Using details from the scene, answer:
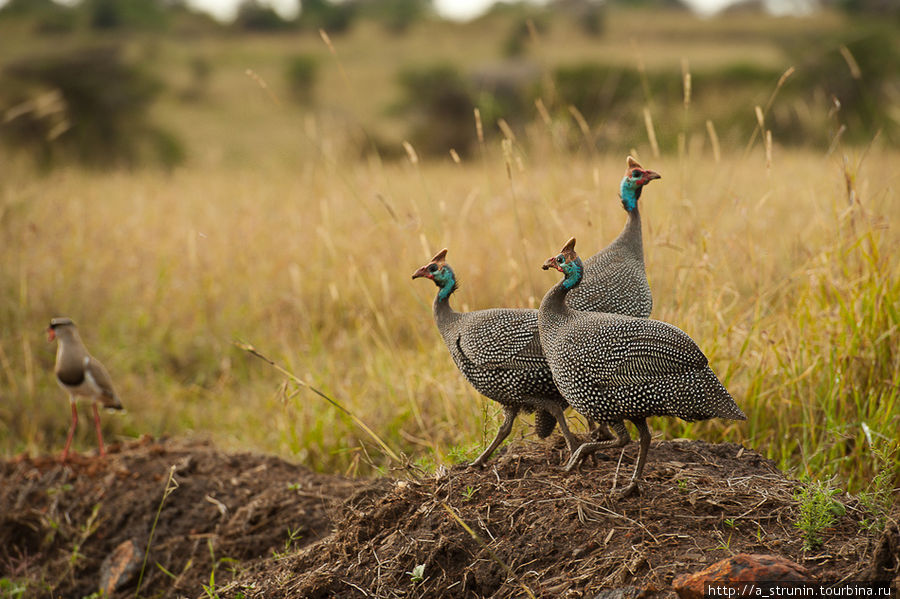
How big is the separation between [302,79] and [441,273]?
24818 millimetres

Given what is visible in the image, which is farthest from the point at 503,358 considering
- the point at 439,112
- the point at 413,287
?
the point at 439,112

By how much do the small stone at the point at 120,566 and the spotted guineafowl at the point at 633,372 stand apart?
2.28 metres

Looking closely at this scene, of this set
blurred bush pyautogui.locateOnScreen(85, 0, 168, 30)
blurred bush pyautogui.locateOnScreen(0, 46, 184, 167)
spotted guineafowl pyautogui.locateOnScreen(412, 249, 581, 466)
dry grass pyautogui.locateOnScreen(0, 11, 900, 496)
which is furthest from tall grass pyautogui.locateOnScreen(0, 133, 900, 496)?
blurred bush pyautogui.locateOnScreen(85, 0, 168, 30)

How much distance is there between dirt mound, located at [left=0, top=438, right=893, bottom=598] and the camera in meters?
2.60

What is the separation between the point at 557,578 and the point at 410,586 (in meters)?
0.50

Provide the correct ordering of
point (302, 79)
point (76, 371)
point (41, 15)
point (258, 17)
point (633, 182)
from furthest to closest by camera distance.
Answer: point (258, 17) < point (302, 79) < point (41, 15) < point (76, 371) < point (633, 182)

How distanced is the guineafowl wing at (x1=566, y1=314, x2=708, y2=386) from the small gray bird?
119 inches

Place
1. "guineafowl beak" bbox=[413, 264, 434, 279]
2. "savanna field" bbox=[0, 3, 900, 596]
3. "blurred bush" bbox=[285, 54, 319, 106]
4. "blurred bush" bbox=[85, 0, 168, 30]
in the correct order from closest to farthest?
"guineafowl beak" bbox=[413, 264, 434, 279], "savanna field" bbox=[0, 3, 900, 596], "blurred bush" bbox=[285, 54, 319, 106], "blurred bush" bbox=[85, 0, 168, 30]

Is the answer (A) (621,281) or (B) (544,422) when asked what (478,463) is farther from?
(A) (621,281)

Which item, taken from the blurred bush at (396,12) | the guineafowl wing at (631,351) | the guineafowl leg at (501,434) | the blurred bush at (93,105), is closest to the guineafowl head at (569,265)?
the guineafowl wing at (631,351)

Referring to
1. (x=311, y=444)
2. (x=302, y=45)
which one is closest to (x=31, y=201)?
(x=311, y=444)

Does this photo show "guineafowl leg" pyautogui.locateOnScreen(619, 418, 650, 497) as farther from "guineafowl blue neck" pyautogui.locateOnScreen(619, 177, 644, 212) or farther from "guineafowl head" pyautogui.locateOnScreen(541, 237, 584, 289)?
"guineafowl blue neck" pyautogui.locateOnScreen(619, 177, 644, 212)

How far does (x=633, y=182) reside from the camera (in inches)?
129

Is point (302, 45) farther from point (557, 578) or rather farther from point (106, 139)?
point (557, 578)
